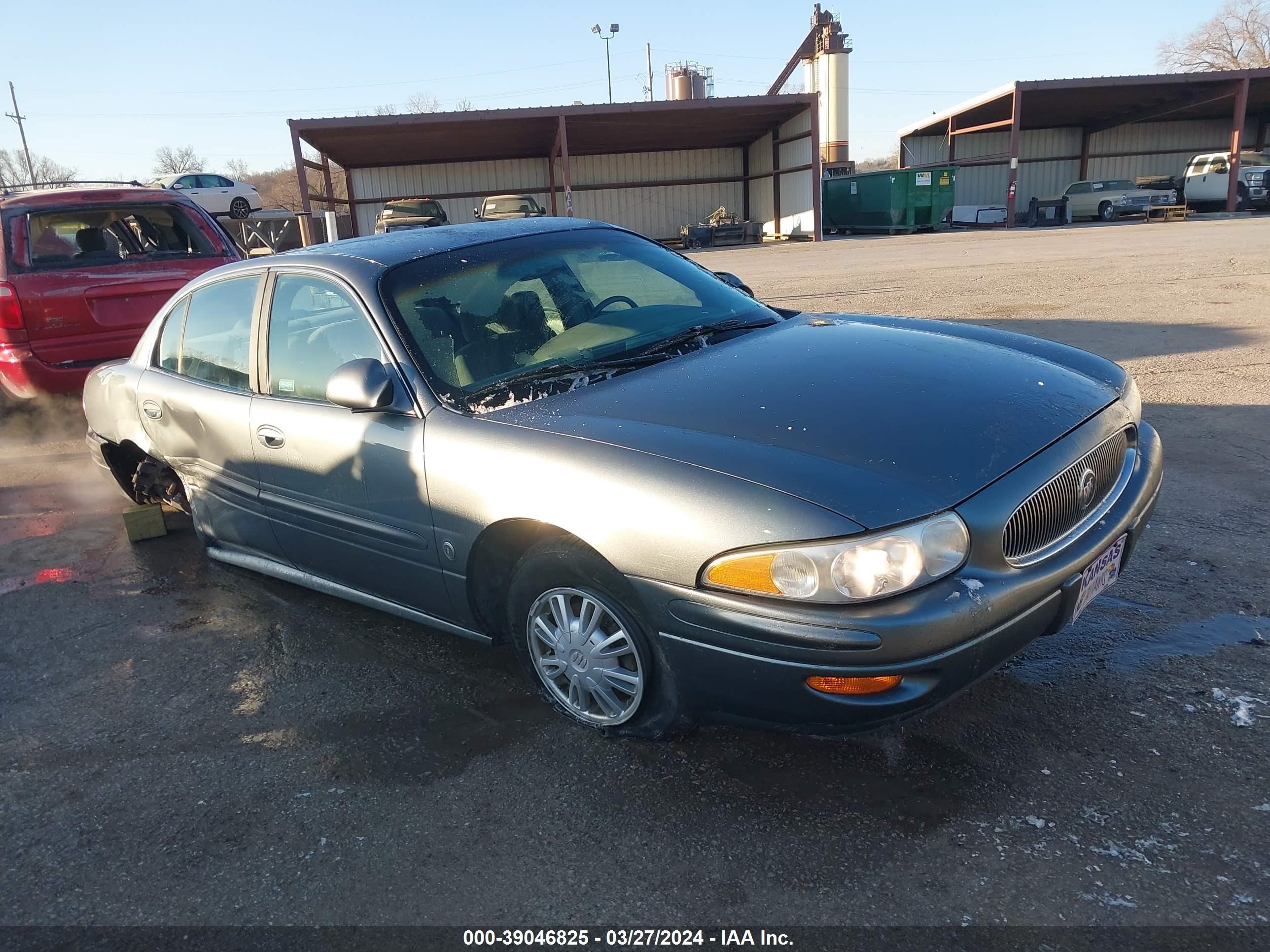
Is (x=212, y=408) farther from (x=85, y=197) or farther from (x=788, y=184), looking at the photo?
(x=788, y=184)

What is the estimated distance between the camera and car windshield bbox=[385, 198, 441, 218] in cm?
2475

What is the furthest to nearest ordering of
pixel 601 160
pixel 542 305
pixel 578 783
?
1. pixel 601 160
2. pixel 542 305
3. pixel 578 783

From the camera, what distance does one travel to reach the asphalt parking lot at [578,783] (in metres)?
2.17

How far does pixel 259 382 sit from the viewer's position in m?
3.62

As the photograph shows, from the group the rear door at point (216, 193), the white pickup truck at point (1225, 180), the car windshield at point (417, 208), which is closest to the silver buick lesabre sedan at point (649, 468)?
the car windshield at point (417, 208)

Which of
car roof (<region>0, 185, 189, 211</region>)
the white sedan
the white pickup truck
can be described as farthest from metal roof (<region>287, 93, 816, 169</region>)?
car roof (<region>0, 185, 189, 211</region>)

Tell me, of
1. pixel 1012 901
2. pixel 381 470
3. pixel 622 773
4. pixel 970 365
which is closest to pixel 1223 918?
pixel 1012 901

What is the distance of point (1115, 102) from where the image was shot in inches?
1337

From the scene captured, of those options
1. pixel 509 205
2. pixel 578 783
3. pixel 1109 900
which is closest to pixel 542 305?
pixel 578 783

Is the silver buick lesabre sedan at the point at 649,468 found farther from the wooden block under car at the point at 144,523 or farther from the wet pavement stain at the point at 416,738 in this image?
the wooden block under car at the point at 144,523

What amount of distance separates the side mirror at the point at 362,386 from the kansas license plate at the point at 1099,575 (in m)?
Result: 2.20

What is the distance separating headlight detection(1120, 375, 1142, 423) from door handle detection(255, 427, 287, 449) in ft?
10.0

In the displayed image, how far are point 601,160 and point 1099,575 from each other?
3381 centimetres

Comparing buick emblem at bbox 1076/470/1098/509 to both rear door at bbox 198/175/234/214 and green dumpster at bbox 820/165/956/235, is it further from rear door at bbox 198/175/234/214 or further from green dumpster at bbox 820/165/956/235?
green dumpster at bbox 820/165/956/235
